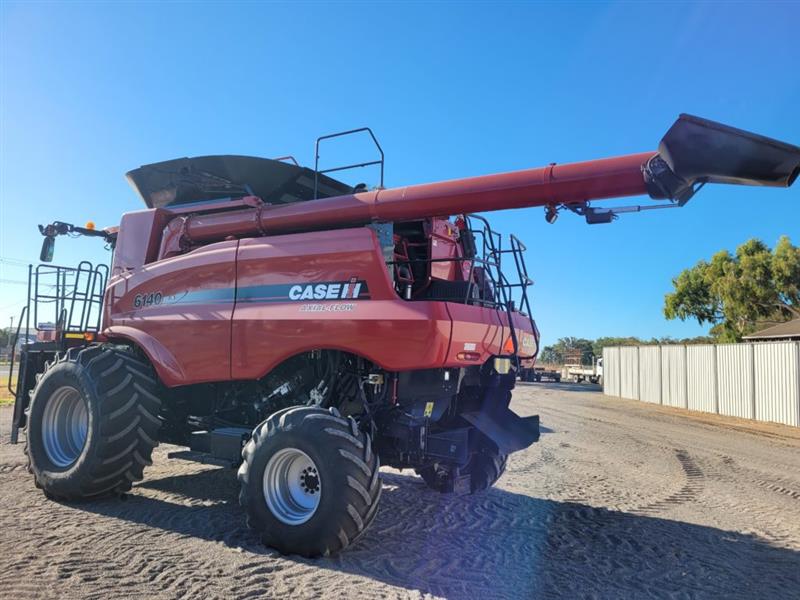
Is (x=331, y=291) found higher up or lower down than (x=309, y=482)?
higher up

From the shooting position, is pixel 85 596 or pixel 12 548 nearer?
pixel 85 596

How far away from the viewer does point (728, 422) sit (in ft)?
64.0

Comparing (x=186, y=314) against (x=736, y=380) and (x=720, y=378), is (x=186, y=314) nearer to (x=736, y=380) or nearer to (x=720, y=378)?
(x=736, y=380)

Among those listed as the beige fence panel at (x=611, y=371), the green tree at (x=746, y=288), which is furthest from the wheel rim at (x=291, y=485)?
the green tree at (x=746, y=288)

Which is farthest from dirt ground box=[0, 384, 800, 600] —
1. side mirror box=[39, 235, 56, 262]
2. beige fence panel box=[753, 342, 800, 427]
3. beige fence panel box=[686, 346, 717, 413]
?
beige fence panel box=[686, 346, 717, 413]

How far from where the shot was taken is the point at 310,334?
5398 mm

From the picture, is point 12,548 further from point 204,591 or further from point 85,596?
point 204,591

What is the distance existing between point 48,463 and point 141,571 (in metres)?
3.11

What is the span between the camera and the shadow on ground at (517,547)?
14.1 feet

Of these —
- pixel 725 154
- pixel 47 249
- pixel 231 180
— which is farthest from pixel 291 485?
pixel 47 249

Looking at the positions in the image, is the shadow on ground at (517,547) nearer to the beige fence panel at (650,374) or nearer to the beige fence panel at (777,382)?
the beige fence panel at (777,382)

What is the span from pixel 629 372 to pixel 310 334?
28.5 m

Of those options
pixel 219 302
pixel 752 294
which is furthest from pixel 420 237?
pixel 752 294

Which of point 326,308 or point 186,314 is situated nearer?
point 326,308
